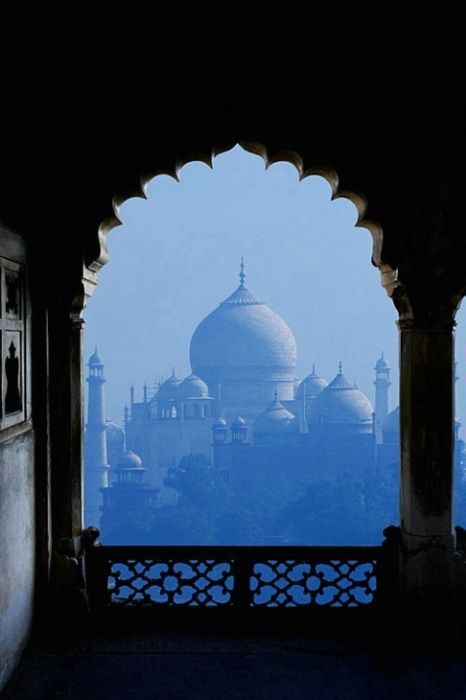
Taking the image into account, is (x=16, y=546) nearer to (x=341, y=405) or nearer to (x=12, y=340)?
(x=12, y=340)

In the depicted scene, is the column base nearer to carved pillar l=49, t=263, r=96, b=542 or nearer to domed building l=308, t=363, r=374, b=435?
carved pillar l=49, t=263, r=96, b=542

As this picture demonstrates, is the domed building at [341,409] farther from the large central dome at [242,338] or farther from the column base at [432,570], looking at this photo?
the column base at [432,570]

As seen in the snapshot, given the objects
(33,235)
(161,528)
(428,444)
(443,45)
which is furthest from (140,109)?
(161,528)

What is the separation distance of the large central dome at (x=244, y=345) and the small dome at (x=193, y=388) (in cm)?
85

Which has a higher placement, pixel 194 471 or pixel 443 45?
pixel 443 45

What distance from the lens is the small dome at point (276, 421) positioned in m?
53.0

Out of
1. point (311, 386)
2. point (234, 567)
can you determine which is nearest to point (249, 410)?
point (311, 386)

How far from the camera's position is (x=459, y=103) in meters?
3.32

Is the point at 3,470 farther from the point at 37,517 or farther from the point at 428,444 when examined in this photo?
the point at 428,444

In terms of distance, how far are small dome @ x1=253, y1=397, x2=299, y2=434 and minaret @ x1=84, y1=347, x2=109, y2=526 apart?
9837 mm

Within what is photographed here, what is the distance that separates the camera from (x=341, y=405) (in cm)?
5175

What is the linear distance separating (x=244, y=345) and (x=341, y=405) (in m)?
6.68

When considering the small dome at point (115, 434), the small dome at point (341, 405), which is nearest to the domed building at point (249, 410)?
the small dome at point (341, 405)

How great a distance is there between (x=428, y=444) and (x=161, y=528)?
52.4 meters
